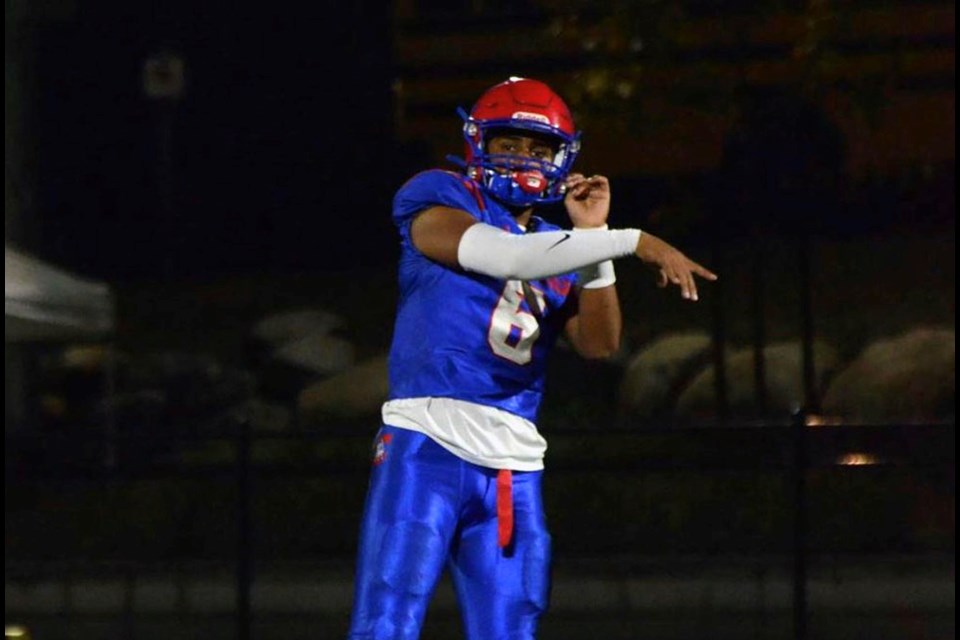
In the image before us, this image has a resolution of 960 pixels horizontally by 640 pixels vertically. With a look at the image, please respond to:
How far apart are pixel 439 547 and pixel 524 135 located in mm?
1011

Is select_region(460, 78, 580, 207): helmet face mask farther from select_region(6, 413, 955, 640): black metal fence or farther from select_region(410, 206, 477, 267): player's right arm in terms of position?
select_region(6, 413, 955, 640): black metal fence

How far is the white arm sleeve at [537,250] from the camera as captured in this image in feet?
18.1

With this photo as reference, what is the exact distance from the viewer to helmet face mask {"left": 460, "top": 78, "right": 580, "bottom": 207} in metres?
5.95

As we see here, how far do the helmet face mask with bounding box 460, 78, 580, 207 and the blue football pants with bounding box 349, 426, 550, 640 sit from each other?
64cm

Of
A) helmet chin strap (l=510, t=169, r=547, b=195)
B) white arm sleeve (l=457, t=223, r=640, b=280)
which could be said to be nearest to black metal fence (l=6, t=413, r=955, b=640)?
helmet chin strap (l=510, t=169, r=547, b=195)

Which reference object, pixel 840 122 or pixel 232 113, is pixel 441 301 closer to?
pixel 840 122

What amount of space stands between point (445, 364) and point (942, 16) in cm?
1376

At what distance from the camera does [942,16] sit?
749 inches

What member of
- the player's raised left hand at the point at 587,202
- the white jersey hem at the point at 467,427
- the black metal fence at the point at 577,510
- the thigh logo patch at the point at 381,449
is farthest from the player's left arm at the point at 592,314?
the black metal fence at the point at 577,510

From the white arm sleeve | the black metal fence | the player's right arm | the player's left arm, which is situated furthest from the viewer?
the black metal fence

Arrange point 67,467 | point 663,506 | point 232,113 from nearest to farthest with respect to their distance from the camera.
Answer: point 67,467 < point 663,506 < point 232,113

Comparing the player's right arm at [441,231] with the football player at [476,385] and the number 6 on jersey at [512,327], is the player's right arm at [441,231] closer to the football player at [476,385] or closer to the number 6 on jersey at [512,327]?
the football player at [476,385]

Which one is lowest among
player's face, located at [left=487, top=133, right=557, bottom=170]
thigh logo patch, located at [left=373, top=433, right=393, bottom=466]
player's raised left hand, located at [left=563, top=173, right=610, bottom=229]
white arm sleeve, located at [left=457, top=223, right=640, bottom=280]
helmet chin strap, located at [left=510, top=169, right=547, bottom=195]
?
thigh logo patch, located at [left=373, top=433, right=393, bottom=466]

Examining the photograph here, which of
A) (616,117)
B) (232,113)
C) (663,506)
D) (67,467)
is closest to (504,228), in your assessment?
(67,467)
